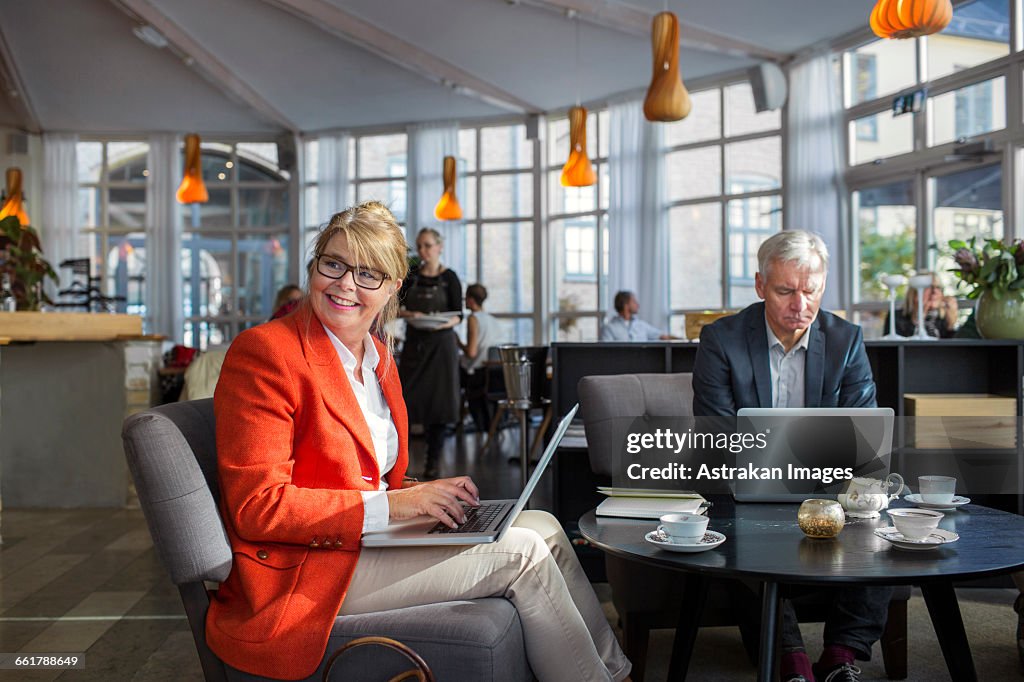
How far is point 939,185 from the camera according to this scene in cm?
746

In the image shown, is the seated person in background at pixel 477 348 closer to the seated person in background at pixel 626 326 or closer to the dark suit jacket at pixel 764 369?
the seated person in background at pixel 626 326

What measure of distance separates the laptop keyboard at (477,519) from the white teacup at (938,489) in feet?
3.24

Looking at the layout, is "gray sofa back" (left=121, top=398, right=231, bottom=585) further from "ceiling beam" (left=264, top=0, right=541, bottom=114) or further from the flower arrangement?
"ceiling beam" (left=264, top=0, right=541, bottom=114)

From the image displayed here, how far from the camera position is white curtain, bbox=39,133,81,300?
1219 cm

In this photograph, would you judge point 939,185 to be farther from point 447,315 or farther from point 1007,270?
point 447,315

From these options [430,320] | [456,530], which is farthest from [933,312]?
[456,530]

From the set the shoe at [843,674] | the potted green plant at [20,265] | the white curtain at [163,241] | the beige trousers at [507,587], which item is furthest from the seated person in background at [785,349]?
the white curtain at [163,241]

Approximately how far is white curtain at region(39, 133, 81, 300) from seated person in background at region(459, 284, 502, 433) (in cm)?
675

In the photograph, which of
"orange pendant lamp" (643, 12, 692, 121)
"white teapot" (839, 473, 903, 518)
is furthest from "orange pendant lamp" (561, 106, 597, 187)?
"white teapot" (839, 473, 903, 518)

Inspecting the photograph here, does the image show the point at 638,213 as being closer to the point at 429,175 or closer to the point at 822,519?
the point at 429,175

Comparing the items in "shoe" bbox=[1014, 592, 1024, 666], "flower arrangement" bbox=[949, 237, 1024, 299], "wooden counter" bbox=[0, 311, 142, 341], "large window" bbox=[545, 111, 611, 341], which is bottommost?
"shoe" bbox=[1014, 592, 1024, 666]

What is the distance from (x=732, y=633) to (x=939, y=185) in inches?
227

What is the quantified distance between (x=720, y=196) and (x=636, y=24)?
2.41m

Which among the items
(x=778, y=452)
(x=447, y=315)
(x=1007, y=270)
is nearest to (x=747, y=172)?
(x=447, y=315)
